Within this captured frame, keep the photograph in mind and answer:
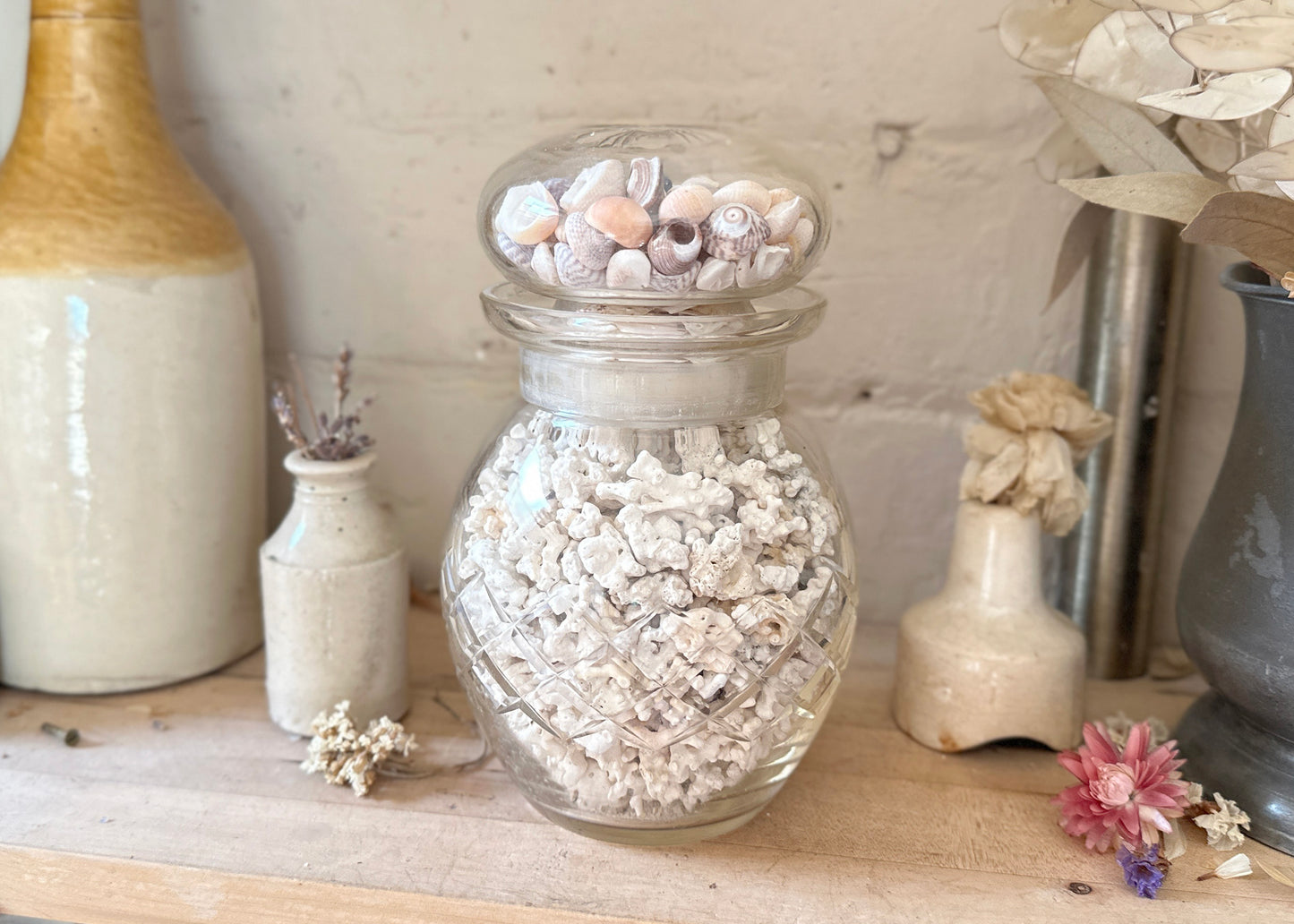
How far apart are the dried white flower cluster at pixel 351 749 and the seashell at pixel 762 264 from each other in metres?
0.35

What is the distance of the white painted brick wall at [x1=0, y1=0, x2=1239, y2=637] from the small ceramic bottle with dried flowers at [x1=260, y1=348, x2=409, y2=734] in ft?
0.63

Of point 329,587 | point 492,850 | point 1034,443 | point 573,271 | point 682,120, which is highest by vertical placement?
point 682,120

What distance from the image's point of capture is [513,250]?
51 cm

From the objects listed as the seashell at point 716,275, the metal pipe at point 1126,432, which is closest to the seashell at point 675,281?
the seashell at point 716,275

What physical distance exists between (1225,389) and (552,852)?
1.99 ft

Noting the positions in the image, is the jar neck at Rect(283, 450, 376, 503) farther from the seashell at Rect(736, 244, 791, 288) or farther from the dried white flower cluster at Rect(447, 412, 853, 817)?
the seashell at Rect(736, 244, 791, 288)

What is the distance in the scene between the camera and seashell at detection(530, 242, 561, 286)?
50 centimetres

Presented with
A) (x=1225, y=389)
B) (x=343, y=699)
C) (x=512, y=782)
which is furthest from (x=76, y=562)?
(x=1225, y=389)

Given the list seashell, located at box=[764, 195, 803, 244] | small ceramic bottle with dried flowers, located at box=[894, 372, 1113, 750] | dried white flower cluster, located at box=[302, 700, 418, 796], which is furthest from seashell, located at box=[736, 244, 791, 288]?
dried white flower cluster, located at box=[302, 700, 418, 796]

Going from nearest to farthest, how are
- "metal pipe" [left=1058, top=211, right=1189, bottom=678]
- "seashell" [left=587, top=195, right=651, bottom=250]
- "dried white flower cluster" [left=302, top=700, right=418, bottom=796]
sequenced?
"seashell" [left=587, top=195, right=651, bottom=250] → "dried white flower cluster" [left=302, top=700, right=418, bottom=796] → "metal pipe" [left=1058, top=211, right=1189, bottom=678]

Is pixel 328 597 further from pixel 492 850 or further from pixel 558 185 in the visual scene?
pixel 558 185

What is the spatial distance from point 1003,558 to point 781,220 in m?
0.30

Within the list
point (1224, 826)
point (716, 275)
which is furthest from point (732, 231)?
point (1224, 826)

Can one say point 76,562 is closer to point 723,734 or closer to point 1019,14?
point 723,734
